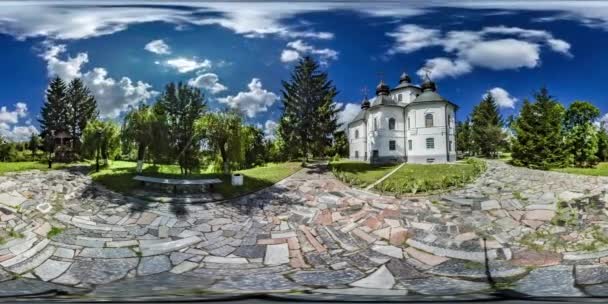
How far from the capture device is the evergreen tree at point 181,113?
5.68ft

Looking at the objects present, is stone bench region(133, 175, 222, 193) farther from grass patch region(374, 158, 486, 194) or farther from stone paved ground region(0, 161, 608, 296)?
grass patch region(374, 158, 486, 194)

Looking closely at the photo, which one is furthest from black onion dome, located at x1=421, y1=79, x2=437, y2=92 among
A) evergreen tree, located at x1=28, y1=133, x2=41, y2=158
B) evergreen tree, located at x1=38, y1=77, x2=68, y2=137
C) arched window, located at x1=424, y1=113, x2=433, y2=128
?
evergreen tree, located at x1=28, y1=133, x2=41, y2=158

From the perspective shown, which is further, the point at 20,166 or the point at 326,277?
the point at 20,166

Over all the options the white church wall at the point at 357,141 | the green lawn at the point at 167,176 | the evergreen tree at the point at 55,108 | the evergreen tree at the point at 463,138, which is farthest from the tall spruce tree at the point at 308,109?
the evergreen tree at the point at 55,108

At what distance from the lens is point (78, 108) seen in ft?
5.74

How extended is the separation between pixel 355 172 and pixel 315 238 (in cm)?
50

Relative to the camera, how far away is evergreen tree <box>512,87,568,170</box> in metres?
1.89

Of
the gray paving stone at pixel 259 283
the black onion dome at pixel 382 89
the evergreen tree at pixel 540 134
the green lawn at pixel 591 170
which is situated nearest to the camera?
the gray paving stone at pixel 259 283

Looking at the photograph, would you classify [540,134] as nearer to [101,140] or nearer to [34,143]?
[101,140]

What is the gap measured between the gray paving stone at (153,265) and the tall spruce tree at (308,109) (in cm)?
95

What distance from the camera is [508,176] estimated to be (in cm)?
208

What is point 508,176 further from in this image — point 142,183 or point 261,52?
point 142,183

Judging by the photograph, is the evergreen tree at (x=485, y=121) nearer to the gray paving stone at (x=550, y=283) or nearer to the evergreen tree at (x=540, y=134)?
the evergreen tree at (x=540, y=134)

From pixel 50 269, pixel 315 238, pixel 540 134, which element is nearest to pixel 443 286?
pixel 315 238
